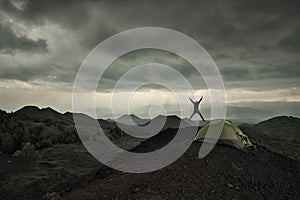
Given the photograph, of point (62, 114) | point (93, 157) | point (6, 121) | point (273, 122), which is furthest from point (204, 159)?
point (62, 114)

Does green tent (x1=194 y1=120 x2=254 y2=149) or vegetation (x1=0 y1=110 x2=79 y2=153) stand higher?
green tent (x1=194 y1=120 x2=254 y2=149)

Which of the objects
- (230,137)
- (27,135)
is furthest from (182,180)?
(27,135)

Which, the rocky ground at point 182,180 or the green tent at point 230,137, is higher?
the green tent at point 230,137

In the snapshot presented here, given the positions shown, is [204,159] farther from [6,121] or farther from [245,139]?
[6,121]

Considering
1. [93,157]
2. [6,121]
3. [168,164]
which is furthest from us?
[6,121]

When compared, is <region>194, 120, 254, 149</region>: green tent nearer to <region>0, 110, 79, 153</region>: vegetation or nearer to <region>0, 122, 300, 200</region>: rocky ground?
<region>0, 122, 300, 200</region>: rocky ground

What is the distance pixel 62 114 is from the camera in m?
61.2

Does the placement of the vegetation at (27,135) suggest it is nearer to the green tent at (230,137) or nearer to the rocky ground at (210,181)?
the rocky ground at (210,181)

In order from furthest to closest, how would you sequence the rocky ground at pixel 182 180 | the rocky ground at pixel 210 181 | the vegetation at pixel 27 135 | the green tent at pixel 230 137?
the vegetation at pixel 27 135 → the green tent at pixel 230 137 → the rocky ground at pixel 182 180 → the rocky ground at pixel 210 181

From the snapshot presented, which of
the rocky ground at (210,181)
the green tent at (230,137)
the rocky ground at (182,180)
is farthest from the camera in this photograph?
the green tent at (230,137)

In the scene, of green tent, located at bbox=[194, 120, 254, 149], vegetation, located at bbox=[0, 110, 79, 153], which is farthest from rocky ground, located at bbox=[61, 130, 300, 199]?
vegetation, located at bbox=[0, 110, 79, 153]

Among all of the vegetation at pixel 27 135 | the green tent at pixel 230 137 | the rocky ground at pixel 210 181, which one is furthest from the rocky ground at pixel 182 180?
the vegetation at pixel 27 135

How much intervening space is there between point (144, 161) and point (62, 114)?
54115 mm

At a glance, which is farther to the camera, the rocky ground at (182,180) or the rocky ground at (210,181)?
the rocky ground at (182,180)
